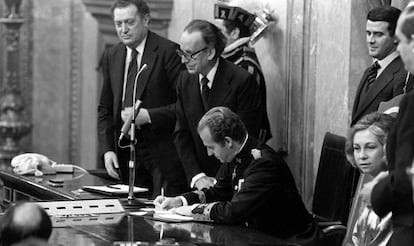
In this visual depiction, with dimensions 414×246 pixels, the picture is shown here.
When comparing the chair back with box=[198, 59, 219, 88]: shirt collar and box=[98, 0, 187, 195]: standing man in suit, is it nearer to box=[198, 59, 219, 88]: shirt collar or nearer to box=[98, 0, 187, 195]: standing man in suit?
box=[198, 59, 219, 88]: shirt collar

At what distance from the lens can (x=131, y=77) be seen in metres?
7.64

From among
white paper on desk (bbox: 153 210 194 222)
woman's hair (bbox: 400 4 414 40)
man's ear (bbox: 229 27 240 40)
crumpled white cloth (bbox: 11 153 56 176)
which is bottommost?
crumpled white cloth (bbox: 11 153 56 176)

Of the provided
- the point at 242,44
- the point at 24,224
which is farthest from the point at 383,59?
the point at 24,224

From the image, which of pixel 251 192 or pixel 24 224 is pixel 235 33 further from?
pixel 24 224

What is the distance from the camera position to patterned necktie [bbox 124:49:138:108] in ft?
24.8

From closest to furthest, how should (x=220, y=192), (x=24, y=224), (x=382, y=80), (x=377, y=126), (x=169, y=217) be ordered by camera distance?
(x=24, y=224)
(x=377, y=126)
(x=169, y=217)
(x=220, y=192)
(x=382, y=80)

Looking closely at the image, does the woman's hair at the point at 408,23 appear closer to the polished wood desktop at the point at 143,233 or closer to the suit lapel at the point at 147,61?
the polished wood desktop at the point at 143,233

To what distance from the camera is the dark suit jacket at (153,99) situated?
7438 millimetres

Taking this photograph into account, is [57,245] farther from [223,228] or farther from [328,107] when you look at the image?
[328,107]

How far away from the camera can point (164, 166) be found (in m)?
7.44

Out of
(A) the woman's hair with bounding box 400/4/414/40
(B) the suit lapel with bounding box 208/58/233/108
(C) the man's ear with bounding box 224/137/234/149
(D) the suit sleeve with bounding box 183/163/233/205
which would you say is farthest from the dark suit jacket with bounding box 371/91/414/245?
(B) the suit lapel with bounding box 208/58/233/108

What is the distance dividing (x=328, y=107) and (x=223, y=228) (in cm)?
201

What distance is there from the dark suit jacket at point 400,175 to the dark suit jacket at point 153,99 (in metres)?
3.14

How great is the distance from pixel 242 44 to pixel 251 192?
7.01 ft
